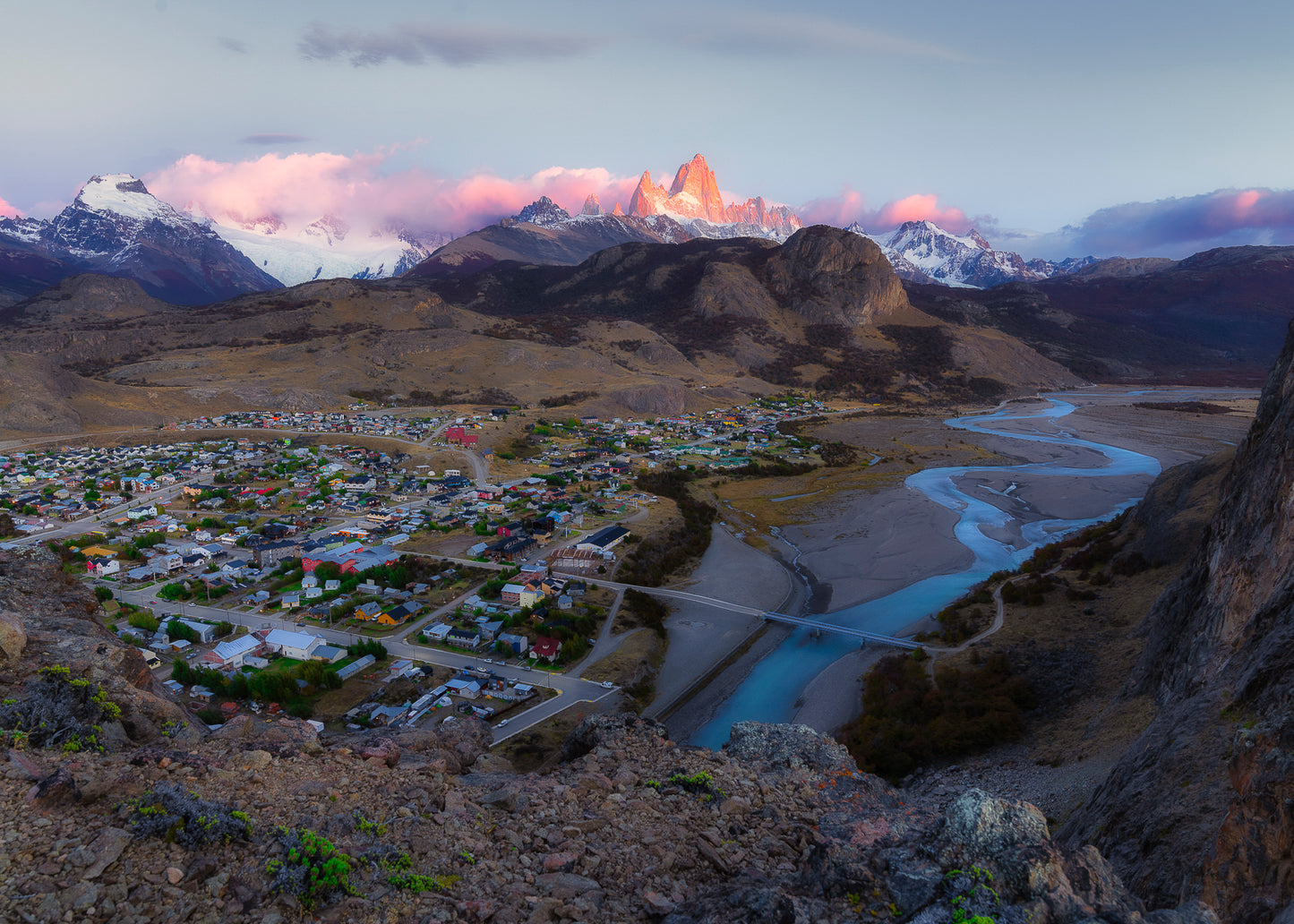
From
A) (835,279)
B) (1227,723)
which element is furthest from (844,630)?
(835,279)

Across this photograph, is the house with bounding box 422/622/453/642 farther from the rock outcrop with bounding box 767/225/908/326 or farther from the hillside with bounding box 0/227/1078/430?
the rock outcrop with bounding box 767/225/908/326

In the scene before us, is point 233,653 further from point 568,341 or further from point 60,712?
point 568,341

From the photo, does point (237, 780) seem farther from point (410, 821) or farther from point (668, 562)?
point (668, 562)

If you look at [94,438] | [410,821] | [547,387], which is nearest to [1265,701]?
[410,821]

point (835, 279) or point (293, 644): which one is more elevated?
point (835, 279)

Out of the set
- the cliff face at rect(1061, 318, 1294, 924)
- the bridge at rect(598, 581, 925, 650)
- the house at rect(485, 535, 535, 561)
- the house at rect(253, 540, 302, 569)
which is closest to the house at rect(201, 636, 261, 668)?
the house at rect(253, 540, 302, 569)
